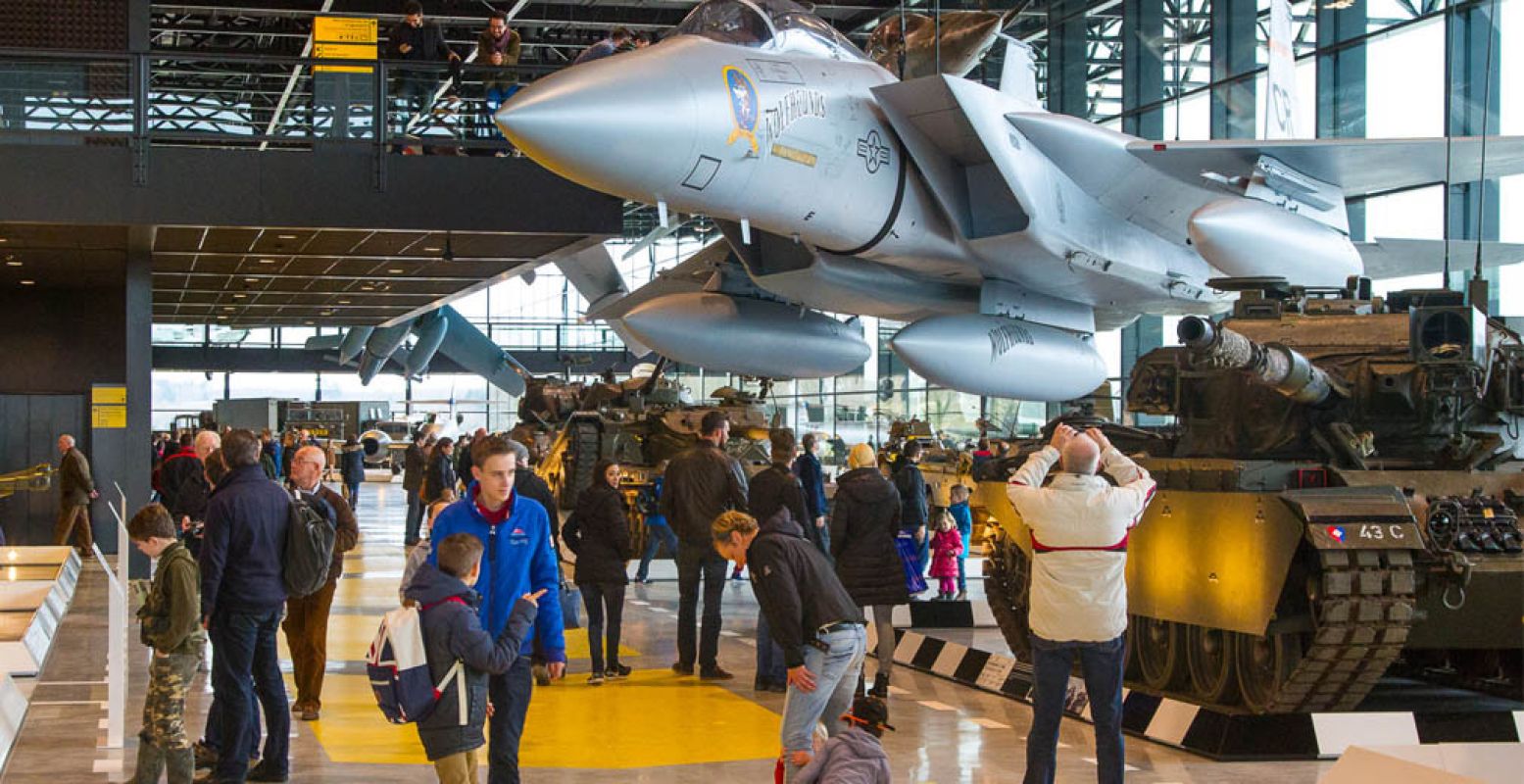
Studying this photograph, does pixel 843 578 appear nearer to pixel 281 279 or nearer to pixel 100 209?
pixel 100 209

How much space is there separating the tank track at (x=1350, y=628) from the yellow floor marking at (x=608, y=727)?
2.62 m

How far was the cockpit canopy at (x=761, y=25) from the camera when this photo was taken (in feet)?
31.2

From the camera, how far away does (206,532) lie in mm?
6480

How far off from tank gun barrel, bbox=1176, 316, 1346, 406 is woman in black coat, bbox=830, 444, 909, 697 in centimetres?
223

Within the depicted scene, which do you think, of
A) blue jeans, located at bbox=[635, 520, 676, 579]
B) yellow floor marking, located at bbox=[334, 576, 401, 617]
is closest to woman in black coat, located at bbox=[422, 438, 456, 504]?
yellow floor marking, located at bbox=[334, 576, 401, 617]

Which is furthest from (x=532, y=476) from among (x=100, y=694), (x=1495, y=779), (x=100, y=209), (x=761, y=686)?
(x=1495, y=779)

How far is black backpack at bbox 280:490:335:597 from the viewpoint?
6.63 meters

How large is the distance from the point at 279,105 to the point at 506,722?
9.51m

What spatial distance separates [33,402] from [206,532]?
489 inches

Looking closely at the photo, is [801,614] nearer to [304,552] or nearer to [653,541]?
[304,552]

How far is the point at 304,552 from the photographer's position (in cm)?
663

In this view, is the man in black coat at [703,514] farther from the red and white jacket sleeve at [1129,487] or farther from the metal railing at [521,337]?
the metal railing at [521,337]

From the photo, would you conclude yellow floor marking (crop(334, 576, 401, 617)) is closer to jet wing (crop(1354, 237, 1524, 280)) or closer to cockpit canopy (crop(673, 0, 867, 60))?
cockpit canopy (crop(673, 0, 867, 60))

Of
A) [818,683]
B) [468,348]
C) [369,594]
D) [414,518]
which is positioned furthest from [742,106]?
[468,348]
